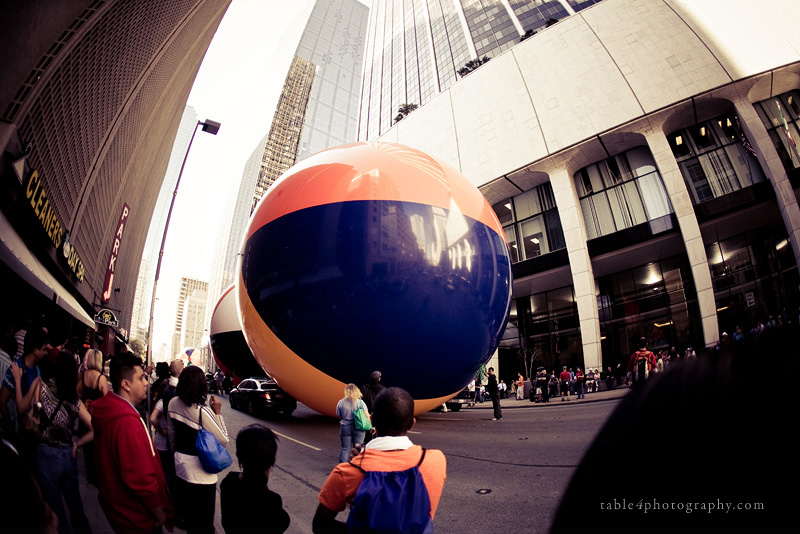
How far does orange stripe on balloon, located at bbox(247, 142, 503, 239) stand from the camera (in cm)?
438

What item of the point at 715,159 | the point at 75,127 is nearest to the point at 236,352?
the point at 75,127

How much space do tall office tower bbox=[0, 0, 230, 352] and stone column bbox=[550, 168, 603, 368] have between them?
19.7m

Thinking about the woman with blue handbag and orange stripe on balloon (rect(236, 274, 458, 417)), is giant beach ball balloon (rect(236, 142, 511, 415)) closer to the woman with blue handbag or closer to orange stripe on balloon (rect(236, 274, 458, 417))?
orange stripe on balloon (rect(236, 274, 458, 417))

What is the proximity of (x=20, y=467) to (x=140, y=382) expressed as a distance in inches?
74.0

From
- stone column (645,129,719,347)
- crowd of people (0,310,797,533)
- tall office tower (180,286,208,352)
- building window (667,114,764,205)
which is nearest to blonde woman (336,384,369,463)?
crowd of people (0,310,797,533)

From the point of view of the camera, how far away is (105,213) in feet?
55.9

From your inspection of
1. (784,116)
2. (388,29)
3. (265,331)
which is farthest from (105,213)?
(388,29)

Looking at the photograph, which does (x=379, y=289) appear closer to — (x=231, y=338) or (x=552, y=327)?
(x=231, y=338)

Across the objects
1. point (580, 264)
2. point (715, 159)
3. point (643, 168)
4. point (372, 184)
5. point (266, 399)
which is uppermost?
point (643, 168)

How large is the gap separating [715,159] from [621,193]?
15.4 feet

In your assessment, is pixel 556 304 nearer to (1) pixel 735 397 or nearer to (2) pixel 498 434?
(2) pixel 498 434

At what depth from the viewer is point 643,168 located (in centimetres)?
2053

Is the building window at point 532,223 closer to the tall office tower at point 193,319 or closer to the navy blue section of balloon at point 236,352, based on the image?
the navy blue section of balloon at point 236,352

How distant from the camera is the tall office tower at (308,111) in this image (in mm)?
85500
